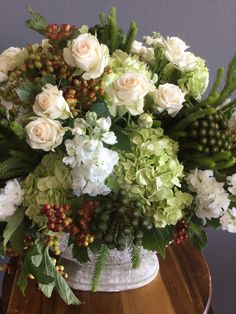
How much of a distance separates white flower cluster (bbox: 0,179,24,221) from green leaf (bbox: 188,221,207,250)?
30cm

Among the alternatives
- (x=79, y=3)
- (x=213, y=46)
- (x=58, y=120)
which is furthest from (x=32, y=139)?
(x=213, y=46)

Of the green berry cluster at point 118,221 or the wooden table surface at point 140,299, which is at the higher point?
the green berry cluster at point 118,221

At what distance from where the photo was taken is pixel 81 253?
2.68 ft

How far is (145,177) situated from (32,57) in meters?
0.28

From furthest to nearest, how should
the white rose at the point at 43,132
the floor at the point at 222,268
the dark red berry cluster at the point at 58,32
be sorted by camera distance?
the floor at the point at 222,268 < the dark red berry cluster at the point at 58,32 < the white rose at the point at 43,132

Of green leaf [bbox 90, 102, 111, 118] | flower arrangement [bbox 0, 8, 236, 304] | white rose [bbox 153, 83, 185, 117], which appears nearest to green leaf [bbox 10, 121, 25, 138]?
flower arrangement [bbox 0, 8, 236, 304]

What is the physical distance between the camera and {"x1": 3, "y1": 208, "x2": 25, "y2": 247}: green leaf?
77cm

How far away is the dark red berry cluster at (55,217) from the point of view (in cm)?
73

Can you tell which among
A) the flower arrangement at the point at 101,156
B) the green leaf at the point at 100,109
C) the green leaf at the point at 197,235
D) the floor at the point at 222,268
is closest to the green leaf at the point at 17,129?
the flower arrangement at the point at 101,156

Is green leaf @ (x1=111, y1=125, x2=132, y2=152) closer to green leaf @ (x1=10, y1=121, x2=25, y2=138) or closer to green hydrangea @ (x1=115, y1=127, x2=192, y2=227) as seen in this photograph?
green hydrangea @ (x1=115, y1=127, x2=192, y2=227)

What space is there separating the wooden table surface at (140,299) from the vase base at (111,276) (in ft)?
0.04

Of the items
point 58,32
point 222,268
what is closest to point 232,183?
point 58,32

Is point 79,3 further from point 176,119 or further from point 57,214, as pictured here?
point 57,214

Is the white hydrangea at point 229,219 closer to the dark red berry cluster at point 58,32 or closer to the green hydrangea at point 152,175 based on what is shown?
the green hydrangea at point 152,175
